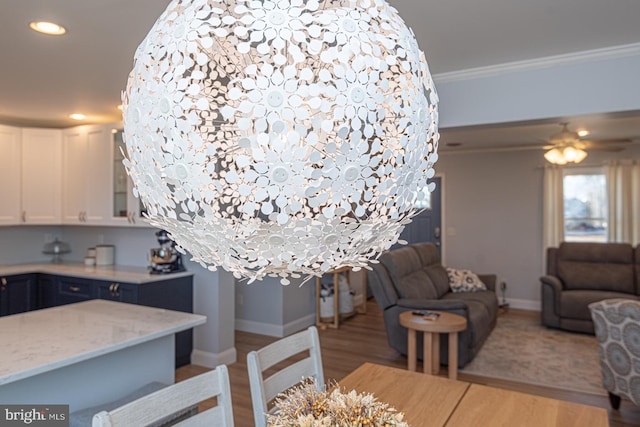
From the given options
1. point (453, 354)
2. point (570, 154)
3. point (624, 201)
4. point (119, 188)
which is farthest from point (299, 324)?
point (624, 201)

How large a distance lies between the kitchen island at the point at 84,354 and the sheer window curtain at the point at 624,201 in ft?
20.0

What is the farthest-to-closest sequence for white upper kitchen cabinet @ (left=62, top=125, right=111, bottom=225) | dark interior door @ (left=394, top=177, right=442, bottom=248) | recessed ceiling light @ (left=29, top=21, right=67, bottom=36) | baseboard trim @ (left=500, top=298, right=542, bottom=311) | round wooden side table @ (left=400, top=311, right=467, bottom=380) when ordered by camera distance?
1. dark interior door @ (left=394, top=177, right=442, bottom=248)
2. baseboard trim @ (left=500, top=298, right=542, bottom=311)
3. white upper kitchen cabinet @ (left=62, top=125, right=111, bottom=225)
4. round wooden side table @ (left=400, top=311, right=467, bottom=380)
5. recessed ceiling light @ (left=29, top=21, right=67, bottom=36)

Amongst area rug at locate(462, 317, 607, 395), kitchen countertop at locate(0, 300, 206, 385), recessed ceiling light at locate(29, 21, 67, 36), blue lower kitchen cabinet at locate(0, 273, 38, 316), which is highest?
recessed ceiling light at locate(29, 21, 67, 36)

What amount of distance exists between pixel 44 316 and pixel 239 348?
247 cm

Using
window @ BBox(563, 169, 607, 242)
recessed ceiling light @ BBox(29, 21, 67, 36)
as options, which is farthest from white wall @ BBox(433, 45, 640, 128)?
window @ BBox(563, 169, 607, 242)

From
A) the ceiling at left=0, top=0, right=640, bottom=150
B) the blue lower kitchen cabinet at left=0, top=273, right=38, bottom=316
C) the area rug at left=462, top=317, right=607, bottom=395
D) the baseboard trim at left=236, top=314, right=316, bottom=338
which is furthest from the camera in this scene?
the baseboard trim at left=236, top=314, right=316, bottom=338

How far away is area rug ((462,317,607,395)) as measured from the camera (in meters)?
3.78

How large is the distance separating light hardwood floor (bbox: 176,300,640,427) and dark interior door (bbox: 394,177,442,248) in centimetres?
214

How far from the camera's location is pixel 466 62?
293 centimetres

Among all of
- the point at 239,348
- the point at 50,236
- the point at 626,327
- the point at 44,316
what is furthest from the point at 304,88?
the point at 50,236

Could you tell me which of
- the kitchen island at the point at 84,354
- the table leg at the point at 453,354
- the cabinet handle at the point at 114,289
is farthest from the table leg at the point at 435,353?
the cabinet handle at the point at 114,289

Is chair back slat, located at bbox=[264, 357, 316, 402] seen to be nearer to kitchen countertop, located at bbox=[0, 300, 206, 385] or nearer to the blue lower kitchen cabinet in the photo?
kitchen countertop, located at bbox=[0, 300, 206, 385]

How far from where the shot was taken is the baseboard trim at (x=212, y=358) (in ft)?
13.2

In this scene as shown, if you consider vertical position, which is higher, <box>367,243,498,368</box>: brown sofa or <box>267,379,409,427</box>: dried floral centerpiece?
<box>267,379,409,427</box>: dried floral centerpiece
